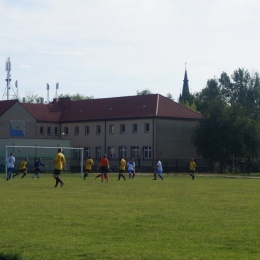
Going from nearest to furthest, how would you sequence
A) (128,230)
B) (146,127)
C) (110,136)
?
1. (128,230)
2. (146,127)
3. (110,136)

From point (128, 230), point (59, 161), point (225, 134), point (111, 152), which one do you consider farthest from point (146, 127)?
point (128, 230)

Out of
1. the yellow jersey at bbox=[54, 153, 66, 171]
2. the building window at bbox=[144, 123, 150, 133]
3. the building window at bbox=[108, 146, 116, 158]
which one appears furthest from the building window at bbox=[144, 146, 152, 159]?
the yellow jersey at bbox=[54, 153, 66, 171]

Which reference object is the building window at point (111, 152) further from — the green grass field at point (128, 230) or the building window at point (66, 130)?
the green grass field at point (128, 230)

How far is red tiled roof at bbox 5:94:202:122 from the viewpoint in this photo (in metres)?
87.1

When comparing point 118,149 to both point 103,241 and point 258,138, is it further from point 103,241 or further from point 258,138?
point 103,241

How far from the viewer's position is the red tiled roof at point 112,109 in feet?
286

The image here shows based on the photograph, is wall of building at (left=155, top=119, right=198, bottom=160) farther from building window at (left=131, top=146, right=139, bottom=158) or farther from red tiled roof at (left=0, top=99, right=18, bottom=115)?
red tiled roof at (left=0, top=99, right=18, bottom=115)

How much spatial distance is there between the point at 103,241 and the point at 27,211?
246 inches

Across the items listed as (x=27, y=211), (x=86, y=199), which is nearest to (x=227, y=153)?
(x=86, y=199)

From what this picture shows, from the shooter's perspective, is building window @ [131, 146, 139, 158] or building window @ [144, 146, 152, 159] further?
building window @ [131, 146, 139, 158]

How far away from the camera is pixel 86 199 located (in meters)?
24.0

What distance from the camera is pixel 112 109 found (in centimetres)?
9256

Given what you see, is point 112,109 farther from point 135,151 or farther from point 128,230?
point 128,230

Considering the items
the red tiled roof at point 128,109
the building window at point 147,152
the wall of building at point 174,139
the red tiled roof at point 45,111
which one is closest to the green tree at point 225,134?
the wall of building at point 174,139
